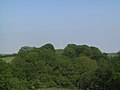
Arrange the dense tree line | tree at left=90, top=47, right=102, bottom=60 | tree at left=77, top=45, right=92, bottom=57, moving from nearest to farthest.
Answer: the dense tree line < tree at left=90, top=47, right=102, bottom=60 < tree at left=77, top=45, right=92, bottom=57

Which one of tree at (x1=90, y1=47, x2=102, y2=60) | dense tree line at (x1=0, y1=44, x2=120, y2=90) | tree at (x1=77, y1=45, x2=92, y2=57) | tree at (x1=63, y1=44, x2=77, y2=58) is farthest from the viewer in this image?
tree at (x1=63, y1=44, x2=77, y2=58)

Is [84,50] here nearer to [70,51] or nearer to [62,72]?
[70,51]

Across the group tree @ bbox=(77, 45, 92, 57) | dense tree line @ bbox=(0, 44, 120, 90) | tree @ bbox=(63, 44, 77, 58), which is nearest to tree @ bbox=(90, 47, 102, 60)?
tree @ bbox=(77, 45, 92, 57)

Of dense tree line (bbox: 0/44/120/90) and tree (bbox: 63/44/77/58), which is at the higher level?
tree (bbox: 63/44/77/58)

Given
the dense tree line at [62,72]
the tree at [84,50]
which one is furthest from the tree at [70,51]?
the dense tree line at [62,72]

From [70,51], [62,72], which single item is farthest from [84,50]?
[62,72]

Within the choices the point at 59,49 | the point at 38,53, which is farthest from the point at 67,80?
the point at 59,49

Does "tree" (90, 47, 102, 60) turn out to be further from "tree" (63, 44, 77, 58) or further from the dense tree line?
the dense tree line

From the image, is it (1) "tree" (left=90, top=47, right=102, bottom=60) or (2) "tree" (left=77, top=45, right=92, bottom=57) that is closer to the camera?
(1) "tree" (left=90, top=47, right=102, bottom=60)

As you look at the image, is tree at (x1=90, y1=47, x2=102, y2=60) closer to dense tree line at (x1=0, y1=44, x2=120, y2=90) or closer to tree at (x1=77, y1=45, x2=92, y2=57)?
tree at (x1=77, y1=45, x2=92, y2=57)

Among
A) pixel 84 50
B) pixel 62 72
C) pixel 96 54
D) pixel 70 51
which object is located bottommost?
pixel 62 72

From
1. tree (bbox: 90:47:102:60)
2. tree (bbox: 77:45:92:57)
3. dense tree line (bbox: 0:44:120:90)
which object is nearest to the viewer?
dense tree line (bbox: 0:44:120:90)

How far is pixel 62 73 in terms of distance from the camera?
264 feet

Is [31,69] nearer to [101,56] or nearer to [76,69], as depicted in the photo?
[76,69]
